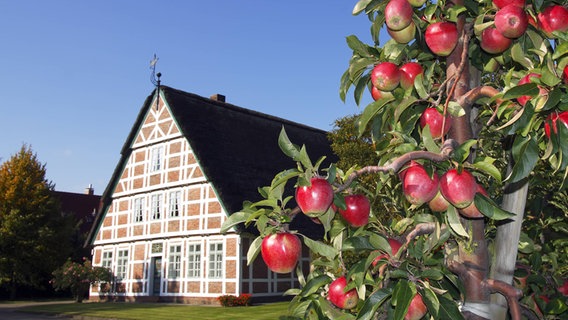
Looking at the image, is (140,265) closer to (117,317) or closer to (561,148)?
(117,317)

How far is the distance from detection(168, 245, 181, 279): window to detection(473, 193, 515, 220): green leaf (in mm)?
23809

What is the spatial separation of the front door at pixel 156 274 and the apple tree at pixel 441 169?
2446 cm

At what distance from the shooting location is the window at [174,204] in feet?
81.9

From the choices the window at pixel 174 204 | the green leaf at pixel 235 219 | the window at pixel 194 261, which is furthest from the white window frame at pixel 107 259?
the green leaf at pixel 235 219

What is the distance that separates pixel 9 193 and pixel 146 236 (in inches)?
490

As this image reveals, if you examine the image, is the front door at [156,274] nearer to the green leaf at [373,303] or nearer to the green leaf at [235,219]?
the green leaf at [235,219]

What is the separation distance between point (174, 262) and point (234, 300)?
4.79 metres

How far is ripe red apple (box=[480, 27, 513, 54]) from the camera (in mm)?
1936

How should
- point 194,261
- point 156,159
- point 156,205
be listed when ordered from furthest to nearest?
point 156,159
point 156,205
point 194,261

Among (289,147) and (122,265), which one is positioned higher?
(122,265)

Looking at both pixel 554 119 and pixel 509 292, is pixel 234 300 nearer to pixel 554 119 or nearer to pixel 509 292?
pixel 509 292

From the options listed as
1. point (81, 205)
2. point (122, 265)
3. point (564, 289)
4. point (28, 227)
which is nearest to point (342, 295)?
point (564, 289)

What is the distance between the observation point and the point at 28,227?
1282 inches

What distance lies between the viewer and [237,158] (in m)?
25.0
